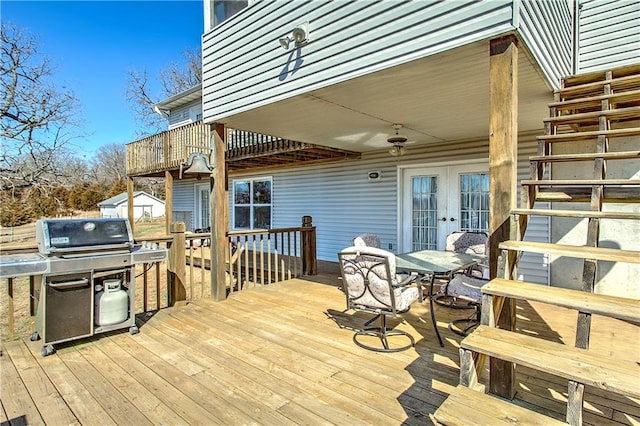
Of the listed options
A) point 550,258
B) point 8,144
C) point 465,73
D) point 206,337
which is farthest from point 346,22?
point 8,144

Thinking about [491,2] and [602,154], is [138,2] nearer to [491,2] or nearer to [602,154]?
[491,2]

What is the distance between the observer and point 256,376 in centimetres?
263

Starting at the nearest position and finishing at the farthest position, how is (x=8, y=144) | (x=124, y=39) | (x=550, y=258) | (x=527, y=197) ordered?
(x=527, y=197) < (x=550, y=258) < (x=124, y=39) < (x=8, y=144)

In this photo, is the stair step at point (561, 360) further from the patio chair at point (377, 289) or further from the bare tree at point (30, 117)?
the bare tree at point (30, 117)

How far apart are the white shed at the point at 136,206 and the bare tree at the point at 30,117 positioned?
13394 millimetres

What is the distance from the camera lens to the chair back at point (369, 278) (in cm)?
296

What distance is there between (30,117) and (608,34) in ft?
49.1

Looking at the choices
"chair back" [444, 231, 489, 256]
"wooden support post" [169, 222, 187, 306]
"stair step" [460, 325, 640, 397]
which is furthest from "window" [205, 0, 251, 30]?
"stair step" [460, 325, 640, 397]

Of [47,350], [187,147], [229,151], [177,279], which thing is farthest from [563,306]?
[187,147]

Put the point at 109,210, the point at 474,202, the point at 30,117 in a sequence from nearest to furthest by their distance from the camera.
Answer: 1. the point at 474,202
2. the point at 30,117
3. the point at 109,210

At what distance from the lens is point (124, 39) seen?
914cm

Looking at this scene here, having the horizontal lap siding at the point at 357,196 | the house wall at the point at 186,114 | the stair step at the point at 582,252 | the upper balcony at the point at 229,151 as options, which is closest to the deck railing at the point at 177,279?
the horizontal lap siding at the point at 357,196

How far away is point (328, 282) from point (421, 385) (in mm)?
3451

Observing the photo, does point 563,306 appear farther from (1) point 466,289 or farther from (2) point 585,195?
(1) point 466,289
